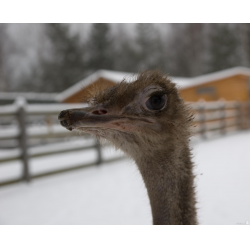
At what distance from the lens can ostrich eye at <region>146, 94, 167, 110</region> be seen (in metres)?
0.79

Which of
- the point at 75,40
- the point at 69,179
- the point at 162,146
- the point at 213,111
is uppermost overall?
the point at 75,40

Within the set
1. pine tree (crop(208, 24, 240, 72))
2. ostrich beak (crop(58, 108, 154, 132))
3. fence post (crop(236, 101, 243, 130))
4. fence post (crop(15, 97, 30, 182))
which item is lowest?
ostrich beak (crop(58, 108, 154, 132))

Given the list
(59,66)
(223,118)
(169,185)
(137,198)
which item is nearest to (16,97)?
(59,66)

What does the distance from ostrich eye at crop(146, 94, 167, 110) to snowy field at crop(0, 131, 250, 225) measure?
303 mm

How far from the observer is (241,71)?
4953mm

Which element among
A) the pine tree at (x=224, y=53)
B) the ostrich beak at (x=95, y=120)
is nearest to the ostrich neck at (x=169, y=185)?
the ostrich beak at (x=95, y=120)

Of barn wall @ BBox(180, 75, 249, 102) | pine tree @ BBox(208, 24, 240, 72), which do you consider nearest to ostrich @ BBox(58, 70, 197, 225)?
pine tree @ BBox(208, 24, 240, 72)

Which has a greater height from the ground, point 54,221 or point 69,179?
point 69,179

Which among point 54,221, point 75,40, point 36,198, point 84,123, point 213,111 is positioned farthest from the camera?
point 75,40

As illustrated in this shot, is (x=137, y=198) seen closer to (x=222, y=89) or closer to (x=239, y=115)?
(x=239, y=115)

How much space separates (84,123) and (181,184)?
408 millimetres

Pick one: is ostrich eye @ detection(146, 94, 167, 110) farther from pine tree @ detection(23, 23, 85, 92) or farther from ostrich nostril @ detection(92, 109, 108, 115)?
pine tree @ detection(23, 23, 85, 92)

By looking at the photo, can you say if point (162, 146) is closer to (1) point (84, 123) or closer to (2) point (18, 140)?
(1) point (84, 123)
